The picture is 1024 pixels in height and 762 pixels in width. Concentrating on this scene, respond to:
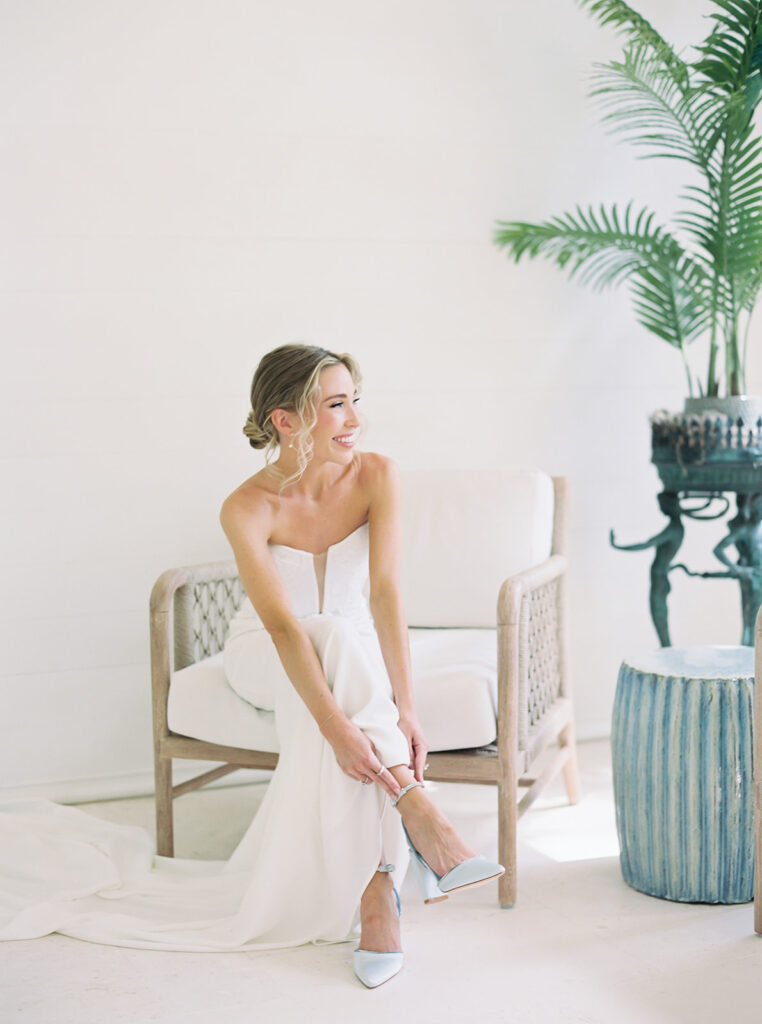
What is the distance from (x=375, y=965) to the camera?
77.0 inches

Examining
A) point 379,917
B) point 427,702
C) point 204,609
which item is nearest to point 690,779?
point 427,702

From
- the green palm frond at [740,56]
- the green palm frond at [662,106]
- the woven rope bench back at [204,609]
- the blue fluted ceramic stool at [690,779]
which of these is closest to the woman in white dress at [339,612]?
the woven rope bench back at [204,609]

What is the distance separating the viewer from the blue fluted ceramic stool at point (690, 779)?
220 cm

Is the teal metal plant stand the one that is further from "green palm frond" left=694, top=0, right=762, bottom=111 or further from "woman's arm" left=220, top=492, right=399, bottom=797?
"woman's arm" left=220, top=492, right=399, bottom=797

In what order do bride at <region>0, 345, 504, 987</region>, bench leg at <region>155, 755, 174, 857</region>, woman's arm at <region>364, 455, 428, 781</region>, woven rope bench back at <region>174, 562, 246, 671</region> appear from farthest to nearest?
woven rope bench back at <region>174, 562, 246, 671</region> → bench leg at <region>155, 755, 174, 857</region> → woman's arm at <region>364, 455, 428, 781</region> → bride at <region>0, 345, 504, 987</region>

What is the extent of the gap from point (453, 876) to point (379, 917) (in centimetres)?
20

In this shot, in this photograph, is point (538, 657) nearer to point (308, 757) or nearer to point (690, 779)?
point (690, 779)

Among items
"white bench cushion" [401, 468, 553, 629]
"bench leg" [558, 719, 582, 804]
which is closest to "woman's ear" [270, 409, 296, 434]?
"white bench cushion" [401, 468, 553, 629]

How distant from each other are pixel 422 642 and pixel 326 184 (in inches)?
53.8

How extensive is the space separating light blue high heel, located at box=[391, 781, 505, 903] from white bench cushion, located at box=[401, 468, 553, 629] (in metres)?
0.91

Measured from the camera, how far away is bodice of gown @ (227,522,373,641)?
91.4 inches

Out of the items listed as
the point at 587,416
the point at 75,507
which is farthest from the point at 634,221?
the point at 75,507

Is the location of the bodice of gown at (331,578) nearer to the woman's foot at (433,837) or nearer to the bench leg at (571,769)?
the woman's foot at (433,837)

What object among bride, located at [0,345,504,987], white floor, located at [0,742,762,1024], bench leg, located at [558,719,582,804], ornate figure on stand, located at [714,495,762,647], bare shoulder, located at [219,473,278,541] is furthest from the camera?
ornate figure on stand, located at [714,495,762,647]
